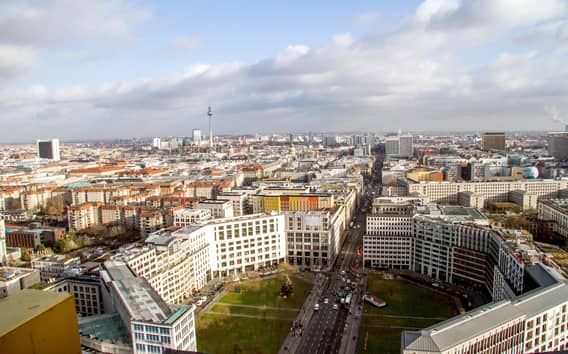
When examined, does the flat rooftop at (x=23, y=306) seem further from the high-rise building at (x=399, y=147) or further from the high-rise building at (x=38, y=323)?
the high-rise building at (x=399, y=147)

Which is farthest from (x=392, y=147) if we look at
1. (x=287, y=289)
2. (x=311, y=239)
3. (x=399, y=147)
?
(x=287, y=289)

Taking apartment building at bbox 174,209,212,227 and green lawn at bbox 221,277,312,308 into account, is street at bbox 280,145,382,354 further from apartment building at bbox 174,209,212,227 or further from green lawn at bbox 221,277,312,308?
apartment building at bbox 174,209,212,227

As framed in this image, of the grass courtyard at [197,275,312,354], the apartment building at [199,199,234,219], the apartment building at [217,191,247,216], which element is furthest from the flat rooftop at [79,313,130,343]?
the apartment building at [217,191,247,216]

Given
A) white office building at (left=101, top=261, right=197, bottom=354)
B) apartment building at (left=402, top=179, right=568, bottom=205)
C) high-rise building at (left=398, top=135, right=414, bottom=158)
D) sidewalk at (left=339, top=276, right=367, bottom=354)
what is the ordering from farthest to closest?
high-rise building at (left=398, top=135, right=414, bottom=158), apartment building at (left=402, top=179, right=568, bottom=205), sidewalk at (left=339, top=276, right=367, bottom=354), white office building at (left=101, top=261, right=197, bottom=354)

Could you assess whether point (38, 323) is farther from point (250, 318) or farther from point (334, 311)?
point (334, 311)

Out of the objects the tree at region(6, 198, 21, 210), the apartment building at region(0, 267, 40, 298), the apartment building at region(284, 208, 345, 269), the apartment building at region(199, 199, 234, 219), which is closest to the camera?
the apartment building at region(0, 267, 40, 298)

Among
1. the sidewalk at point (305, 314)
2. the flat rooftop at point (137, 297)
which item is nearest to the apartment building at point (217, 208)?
the sidewalk at point (305, 314)
